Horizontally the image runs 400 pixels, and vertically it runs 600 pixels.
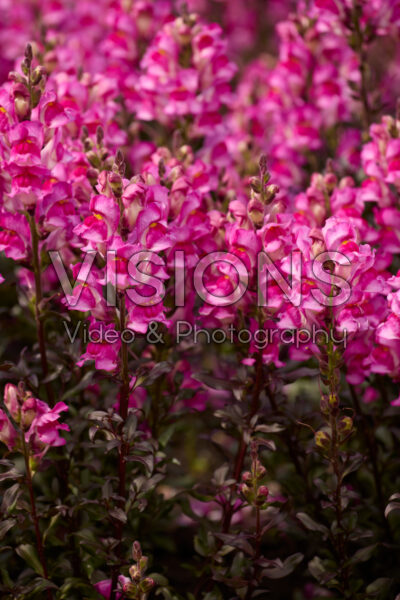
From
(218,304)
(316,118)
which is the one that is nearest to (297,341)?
(218,304)

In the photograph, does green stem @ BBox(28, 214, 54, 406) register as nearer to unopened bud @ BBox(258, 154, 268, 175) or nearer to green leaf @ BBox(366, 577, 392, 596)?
unopened bud @ BBox(258, 154, 268, 175)

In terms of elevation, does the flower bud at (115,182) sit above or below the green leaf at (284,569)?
above

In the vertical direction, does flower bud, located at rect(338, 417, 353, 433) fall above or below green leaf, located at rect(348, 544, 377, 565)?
above

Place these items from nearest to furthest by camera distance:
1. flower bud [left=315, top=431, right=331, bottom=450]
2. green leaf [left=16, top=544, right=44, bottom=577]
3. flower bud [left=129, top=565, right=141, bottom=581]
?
1. flower bud [left=129, top=565, right=141, bottom=581]
2. flower bud [left=315, top=431, right=331, bottom=450]
3. green leaf [left=16, top=544, right=44, bottom=577]

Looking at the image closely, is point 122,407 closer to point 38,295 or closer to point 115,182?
point 38,295

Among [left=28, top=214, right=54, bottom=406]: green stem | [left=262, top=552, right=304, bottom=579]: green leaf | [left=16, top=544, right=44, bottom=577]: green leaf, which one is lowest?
[left=262, top=552, right=304, bottom=579]: green leaf

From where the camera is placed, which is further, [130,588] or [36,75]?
[36,75]

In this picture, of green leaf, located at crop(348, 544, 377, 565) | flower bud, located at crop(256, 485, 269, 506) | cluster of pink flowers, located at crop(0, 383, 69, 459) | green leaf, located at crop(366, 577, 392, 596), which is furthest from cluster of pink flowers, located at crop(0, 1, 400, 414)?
green leaf, located at crop(366, 577, 392, 596)

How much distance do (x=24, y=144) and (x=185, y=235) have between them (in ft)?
1.67

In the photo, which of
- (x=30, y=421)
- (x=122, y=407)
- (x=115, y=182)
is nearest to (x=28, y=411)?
(x=30, y=421)

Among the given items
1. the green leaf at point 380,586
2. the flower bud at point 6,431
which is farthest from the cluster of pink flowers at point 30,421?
the green leaf at point 380,586

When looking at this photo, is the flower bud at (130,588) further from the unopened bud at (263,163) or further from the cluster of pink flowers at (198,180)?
the unopened bud at (263,163)

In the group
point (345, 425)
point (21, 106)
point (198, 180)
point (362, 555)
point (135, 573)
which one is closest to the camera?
point (135, 573)

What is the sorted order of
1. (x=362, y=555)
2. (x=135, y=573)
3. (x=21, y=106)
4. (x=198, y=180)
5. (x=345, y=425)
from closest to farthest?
(x=135, y=573) → (x=345, y=425) → (x=21, y=106) → (x=362, y=555) → (x=198, y=180)
